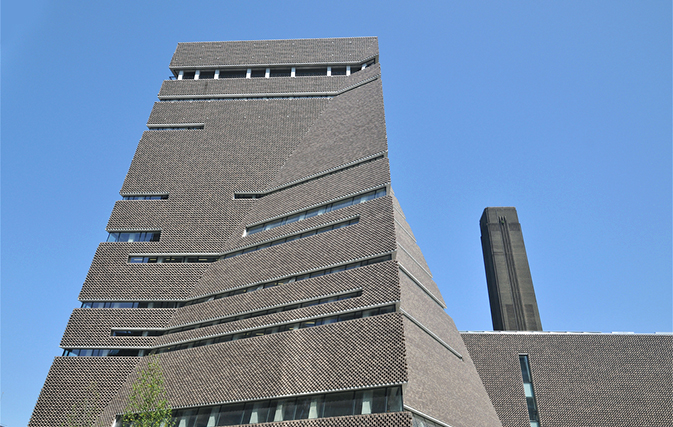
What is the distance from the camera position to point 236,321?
107ft

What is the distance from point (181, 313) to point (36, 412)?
1071 cm

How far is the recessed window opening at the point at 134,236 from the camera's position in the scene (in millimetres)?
40688

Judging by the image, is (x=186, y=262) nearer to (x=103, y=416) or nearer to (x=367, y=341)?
(x=103, y=416)

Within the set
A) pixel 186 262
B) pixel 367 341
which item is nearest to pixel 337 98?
pixel 186 262

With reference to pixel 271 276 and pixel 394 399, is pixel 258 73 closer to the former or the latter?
pixel 271 276

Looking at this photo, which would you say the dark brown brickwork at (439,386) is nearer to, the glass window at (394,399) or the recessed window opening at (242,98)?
the glass window at (394,399)

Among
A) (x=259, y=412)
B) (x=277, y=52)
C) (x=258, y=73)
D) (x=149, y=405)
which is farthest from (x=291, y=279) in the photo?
(x=277, y=52)

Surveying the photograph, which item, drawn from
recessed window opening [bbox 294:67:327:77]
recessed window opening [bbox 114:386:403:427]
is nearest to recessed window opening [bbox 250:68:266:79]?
recessed window opening [bbox 294:67:327:77]

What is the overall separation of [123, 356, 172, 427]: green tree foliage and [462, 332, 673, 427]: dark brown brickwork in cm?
2570

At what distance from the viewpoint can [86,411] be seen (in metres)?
32.2

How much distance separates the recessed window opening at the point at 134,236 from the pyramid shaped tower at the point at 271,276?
0.33ft

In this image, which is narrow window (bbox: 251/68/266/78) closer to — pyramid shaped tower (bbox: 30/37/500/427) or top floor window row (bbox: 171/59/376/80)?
top floor window row (bbox: 171/59/376/80)

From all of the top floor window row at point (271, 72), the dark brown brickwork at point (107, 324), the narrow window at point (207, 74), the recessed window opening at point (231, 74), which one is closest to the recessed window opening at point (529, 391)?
the dark brown brickwork at point (107, 324)

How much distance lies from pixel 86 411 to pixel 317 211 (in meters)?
19.9
